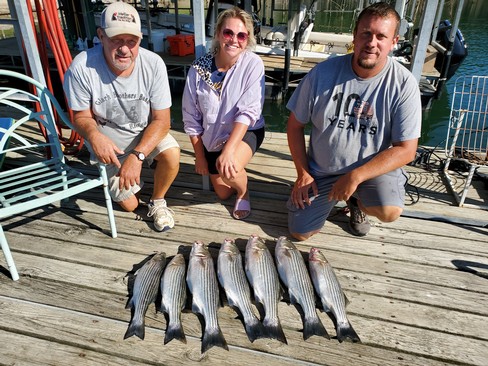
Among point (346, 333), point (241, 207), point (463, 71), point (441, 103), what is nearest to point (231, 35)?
point (241, 207)

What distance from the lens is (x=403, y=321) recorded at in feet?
6.87

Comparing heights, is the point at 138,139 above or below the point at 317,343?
above

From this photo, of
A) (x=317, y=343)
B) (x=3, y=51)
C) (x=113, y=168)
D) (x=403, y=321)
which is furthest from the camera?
(x=3, y=51)

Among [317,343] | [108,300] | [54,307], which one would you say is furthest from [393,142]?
[54,307]

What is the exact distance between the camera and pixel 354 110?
7.98ft

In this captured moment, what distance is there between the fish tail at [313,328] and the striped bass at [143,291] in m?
0.91

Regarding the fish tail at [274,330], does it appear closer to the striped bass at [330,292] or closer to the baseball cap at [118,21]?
the striped bass at [330,292]

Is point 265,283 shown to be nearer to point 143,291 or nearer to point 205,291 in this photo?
point 205,291

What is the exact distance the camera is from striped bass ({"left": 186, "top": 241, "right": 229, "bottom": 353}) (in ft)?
6.20

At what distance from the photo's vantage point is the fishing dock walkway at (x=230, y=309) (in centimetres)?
189

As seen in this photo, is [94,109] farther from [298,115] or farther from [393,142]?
[393,142]

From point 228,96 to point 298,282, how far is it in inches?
59.6

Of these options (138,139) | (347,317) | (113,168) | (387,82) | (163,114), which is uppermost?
(387,82)

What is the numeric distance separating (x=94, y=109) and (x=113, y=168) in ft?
1.79
